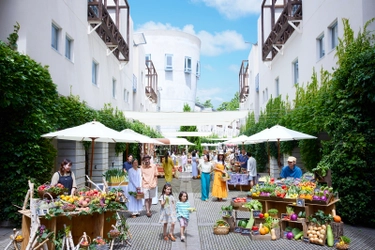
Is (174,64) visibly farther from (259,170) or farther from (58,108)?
(58,108)

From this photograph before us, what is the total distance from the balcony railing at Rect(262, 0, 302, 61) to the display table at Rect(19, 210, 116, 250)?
11.9 m

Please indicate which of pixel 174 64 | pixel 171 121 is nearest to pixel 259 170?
pixel 171 121

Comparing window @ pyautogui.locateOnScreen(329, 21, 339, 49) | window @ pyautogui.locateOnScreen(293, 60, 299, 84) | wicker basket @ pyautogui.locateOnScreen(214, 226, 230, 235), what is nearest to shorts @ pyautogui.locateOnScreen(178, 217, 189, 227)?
wicker basket @ pyautogui.locateOnScreen(214, 226, 230, 235)

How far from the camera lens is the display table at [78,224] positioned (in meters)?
6.54

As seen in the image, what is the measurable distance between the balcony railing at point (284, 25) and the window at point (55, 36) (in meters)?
9.27

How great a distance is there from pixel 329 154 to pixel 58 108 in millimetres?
7478

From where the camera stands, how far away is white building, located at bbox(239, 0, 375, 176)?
1126cm

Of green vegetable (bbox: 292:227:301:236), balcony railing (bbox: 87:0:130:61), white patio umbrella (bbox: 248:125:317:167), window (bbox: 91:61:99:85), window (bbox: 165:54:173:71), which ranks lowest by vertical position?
green vegetable (bbox: 292:227:301:236)

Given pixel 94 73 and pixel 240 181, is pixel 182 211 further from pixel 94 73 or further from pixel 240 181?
pixel 94 73

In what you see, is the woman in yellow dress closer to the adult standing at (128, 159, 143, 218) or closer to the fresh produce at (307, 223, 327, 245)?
the adult standing at (128, 159, 143, 218)

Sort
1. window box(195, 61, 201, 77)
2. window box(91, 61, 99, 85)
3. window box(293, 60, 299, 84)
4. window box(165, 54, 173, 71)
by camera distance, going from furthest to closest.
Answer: window box(195, 61, 201, 77) < window box(165, 54, 173, 71) < window box(293, 60, 299, 84) < window box(91, 61, 99, 85)

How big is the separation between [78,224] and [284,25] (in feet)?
42.6

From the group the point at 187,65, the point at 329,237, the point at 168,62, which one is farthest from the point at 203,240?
the point at 187,65

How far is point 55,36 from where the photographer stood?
486 inches
